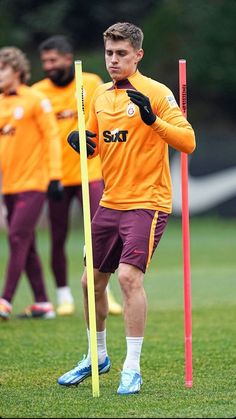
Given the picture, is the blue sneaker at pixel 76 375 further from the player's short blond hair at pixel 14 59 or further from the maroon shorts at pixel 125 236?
the player's short blond hair at pixel 14 59

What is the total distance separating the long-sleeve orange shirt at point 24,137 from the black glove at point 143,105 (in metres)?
4.25

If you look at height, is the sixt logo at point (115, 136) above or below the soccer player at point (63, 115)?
above

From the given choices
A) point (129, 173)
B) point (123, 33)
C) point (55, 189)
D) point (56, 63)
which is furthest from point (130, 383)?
point (56, 63)

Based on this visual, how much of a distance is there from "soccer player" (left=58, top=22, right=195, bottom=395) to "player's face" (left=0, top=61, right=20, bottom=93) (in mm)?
3793

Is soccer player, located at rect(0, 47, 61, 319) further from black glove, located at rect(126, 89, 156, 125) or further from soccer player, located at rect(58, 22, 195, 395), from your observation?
black glove, located at rect(126, 89, 156, 125)

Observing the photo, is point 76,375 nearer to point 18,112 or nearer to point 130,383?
point 130,383

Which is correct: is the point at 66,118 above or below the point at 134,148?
below

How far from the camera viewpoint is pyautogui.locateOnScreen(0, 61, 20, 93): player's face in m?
11.2

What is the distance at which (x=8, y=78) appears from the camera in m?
11.2

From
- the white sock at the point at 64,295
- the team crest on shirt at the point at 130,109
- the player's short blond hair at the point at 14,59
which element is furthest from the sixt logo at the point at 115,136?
the white sock at the point at 64,295

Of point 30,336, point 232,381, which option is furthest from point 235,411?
point 30,336

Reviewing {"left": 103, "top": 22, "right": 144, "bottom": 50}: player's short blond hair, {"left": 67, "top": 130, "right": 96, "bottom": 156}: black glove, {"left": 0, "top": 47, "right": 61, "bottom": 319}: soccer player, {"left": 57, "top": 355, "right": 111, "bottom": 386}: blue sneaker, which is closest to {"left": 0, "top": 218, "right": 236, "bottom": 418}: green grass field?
{"left": 57, "top": 355, "right": 111, "bottom": 386}: blue sneaker

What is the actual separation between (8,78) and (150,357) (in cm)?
355

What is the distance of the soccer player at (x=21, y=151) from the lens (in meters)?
11.2
